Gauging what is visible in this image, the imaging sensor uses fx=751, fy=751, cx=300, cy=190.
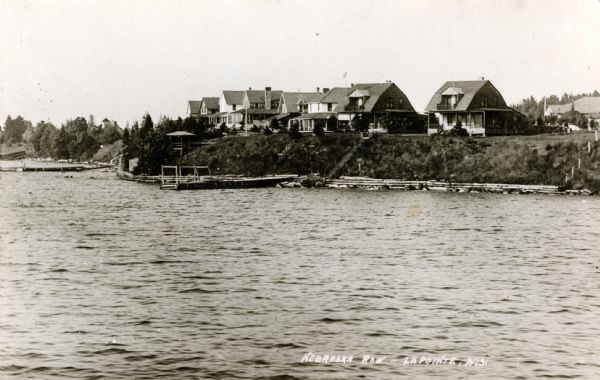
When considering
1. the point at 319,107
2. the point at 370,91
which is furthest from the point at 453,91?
the point at 319,107

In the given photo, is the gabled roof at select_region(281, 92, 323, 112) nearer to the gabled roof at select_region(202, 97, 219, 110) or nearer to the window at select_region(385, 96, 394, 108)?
the window at select_region(385, 96, 394, 108)

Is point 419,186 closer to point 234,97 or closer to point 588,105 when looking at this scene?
point 234,97

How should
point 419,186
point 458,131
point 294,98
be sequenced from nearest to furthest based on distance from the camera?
point 419,186, point 458,131, point 294,98

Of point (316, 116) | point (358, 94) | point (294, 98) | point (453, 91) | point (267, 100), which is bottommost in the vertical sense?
point (316, 116)

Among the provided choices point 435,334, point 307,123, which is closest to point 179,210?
point 435,334

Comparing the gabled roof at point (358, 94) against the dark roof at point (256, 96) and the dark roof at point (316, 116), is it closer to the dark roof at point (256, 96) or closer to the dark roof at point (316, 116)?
the dark roof at point (316, 116)
